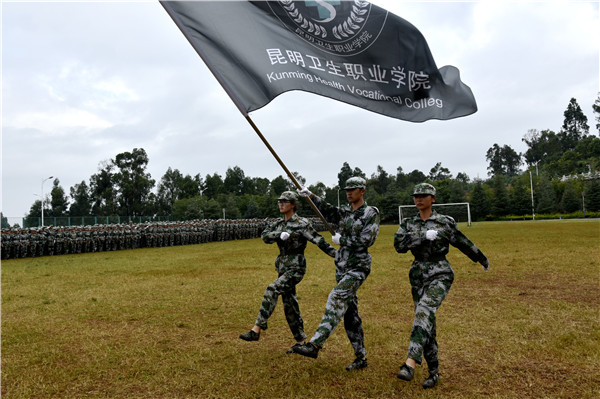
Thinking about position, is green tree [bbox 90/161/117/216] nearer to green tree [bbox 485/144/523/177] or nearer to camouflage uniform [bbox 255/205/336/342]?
camouflage uniform [bbox 255/205/336/342]

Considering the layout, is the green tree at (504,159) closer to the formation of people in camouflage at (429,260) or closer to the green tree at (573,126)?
the green tree at (573,126)

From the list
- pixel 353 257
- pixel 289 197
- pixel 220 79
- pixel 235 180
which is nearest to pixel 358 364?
pixel 353 257

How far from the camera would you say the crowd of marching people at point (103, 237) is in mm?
20609

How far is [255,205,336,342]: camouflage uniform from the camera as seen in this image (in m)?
5.32

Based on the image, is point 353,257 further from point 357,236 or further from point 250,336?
point 250,336

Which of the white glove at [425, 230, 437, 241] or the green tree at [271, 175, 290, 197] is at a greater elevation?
the green tree at [271, 175, 290, 197]

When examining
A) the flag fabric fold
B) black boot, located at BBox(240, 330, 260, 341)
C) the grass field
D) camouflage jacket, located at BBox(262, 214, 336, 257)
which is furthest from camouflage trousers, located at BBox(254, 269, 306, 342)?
the flag fabric fold

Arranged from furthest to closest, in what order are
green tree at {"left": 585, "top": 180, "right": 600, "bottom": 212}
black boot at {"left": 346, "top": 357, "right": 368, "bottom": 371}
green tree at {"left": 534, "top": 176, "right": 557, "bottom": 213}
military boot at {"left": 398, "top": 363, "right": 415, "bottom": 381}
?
1. green tree at {"left": 534, "top": 176, "right": 557, "bottom": 213}
2. green tree at {"left": 585, "top": 180, "right": 600, "bottom": 212}
3. black boot at {"left": 346, "top": 357, "right": 368, "bottom": 371}
4. military boot at {"left": 398, "top": 363, "right": 415, "bottom": 381}

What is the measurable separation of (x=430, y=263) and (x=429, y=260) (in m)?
0.04

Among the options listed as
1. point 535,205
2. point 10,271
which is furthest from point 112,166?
point 535,205

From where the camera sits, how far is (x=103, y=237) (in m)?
24.1

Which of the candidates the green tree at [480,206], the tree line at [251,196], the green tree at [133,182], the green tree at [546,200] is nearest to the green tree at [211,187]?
the tree line at [251,196]

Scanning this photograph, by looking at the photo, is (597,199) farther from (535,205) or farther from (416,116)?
(416,116)

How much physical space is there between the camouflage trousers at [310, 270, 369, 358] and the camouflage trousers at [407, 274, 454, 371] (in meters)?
0.63
